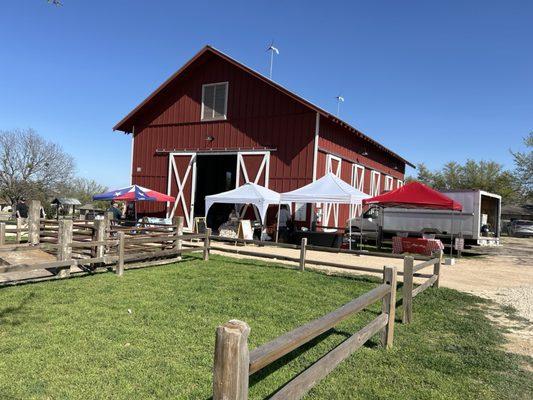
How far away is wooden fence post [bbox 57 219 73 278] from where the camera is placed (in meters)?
7.95

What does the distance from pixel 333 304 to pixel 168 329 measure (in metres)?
2.81

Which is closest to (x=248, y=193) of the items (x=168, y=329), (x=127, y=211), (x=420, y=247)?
(x=420, y=247)

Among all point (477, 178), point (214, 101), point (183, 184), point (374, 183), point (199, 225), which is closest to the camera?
point (199, 225)

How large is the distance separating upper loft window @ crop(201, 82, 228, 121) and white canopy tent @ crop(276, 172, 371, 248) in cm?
539

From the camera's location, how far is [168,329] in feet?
16.9

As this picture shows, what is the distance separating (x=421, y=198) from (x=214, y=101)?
971 centimetres

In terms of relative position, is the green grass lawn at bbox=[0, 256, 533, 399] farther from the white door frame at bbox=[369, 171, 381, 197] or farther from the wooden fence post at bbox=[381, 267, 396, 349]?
the white door frame at bbox=[369, 171, 381, 197]

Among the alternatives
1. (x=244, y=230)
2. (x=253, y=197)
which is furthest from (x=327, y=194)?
(x=244, y=230)

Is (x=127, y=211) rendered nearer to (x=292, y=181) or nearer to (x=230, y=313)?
(x=292, y=181)

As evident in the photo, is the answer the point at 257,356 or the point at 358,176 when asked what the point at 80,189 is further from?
the point at 257,356

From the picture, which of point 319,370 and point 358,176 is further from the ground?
point 358,176

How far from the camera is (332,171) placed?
672 inches

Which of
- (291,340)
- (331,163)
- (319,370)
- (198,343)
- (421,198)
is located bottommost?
(198,343)

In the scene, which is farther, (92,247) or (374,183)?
(374,183)
